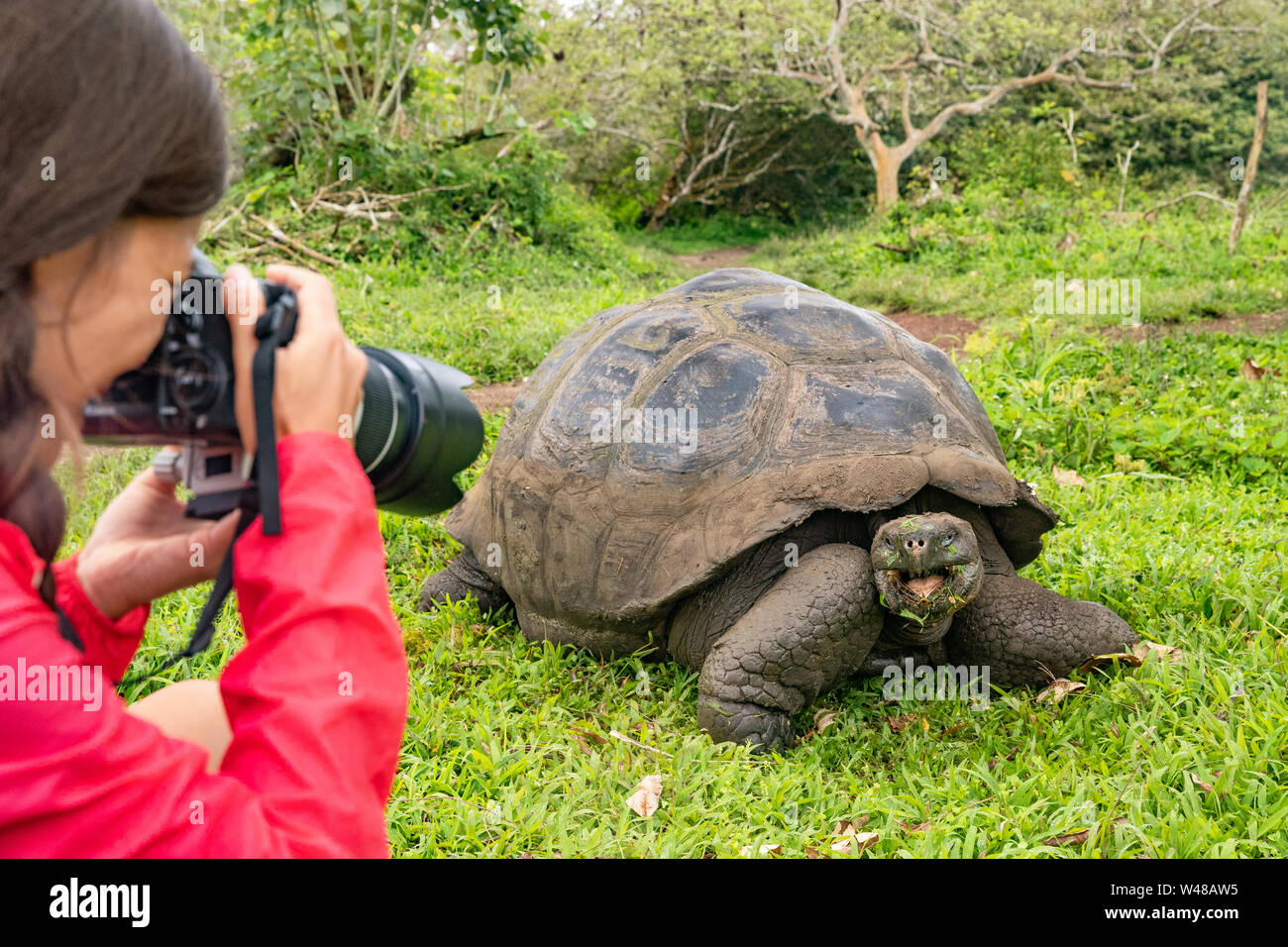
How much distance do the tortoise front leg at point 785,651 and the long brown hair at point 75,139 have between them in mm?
1816

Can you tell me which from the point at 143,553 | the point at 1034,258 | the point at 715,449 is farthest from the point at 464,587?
the point at 1034,258

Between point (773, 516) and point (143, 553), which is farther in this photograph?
point (773, 516)

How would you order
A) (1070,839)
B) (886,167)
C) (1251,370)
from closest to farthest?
1. (1070,839)
2. (1251,370)
3. (886,167)

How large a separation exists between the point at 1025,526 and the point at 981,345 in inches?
116

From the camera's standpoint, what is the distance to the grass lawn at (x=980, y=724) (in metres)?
2.14

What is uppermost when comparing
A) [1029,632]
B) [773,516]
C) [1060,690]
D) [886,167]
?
[886,167]

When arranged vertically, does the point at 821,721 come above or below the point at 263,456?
below

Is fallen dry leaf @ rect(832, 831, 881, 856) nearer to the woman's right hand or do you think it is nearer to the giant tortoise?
the giant tortoise

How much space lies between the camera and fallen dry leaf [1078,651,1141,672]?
→ 2715 millimetres

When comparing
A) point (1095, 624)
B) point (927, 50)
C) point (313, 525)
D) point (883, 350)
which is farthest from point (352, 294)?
point (927, 50)

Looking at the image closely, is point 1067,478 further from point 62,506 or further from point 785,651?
point 62,506

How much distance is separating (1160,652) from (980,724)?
539mm

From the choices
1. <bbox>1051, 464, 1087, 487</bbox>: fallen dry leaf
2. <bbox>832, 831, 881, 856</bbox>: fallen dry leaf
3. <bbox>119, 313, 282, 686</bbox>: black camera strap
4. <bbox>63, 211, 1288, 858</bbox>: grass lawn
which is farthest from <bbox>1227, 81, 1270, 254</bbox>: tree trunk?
<bbox>119, 313, 282, 686</bbox>: black camera strap

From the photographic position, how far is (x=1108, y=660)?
2.79 m
